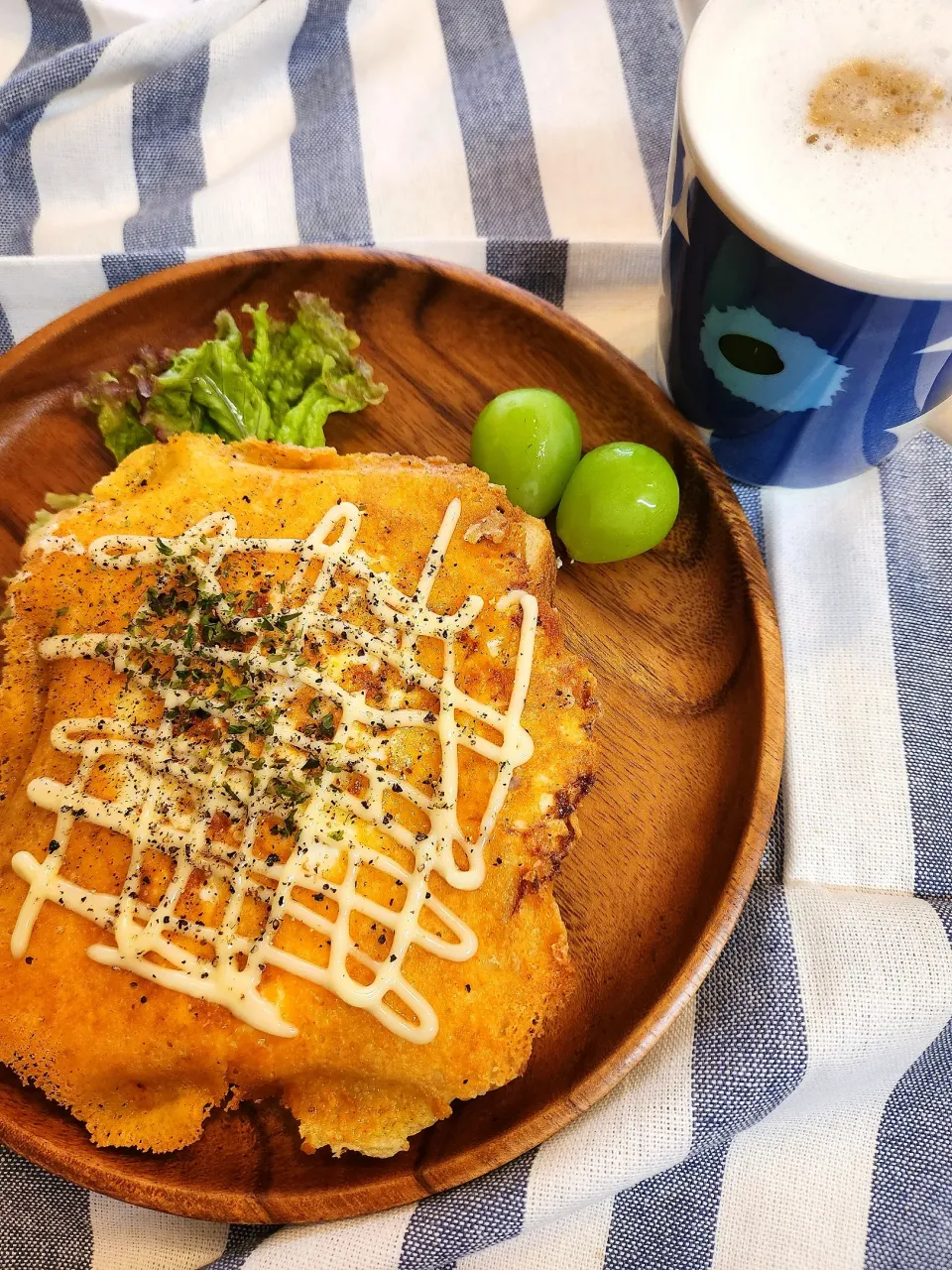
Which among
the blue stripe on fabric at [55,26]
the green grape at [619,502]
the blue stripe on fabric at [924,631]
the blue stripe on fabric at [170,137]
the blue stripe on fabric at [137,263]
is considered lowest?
the blue stripe on fabric at [924,631]

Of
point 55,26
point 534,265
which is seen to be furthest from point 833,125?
point 55,26

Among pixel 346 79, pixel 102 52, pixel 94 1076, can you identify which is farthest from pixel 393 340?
pixel 94 1076

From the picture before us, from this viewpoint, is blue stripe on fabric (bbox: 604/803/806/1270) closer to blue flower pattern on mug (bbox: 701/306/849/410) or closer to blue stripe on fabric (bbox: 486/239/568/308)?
blue flower pattern on mug (bbox: 701/306/849/410)

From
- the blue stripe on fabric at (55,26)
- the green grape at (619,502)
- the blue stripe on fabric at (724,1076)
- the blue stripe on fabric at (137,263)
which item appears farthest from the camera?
the blue stripe on fabric at (55,26)

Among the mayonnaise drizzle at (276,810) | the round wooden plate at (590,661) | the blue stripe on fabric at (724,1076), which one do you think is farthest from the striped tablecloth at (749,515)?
the mayonnaise drizzle at (276,810)

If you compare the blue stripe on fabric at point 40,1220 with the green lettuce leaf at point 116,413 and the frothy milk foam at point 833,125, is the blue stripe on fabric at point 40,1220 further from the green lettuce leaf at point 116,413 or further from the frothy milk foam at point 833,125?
the frothy milk foam at point 833,125

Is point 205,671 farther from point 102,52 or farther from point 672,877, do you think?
point 102,52
